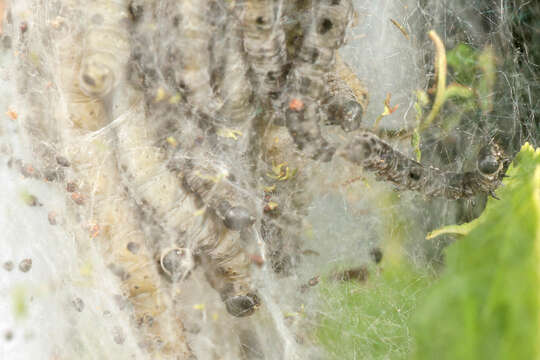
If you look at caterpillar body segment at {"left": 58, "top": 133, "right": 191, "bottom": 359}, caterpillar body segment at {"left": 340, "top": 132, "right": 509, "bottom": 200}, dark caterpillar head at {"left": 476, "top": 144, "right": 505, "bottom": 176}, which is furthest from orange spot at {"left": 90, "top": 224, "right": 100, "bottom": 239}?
dark caterpillar head at {"left": 476, "top": 144, "right": 505, "bottom": 176}

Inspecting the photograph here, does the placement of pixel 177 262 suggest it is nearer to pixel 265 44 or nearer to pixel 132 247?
pixel 132 247

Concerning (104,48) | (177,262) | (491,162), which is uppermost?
(104,48)

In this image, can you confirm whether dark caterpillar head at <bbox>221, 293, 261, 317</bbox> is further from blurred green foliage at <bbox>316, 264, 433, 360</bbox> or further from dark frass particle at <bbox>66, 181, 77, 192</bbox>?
dark frass particle at <bbox>66, 181, 77, 192</bbox>

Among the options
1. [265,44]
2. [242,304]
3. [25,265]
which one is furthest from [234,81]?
[25,265]

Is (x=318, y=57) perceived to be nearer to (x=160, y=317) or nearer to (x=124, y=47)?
(x=124, y=47)

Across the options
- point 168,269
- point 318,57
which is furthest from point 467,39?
point 168,269
